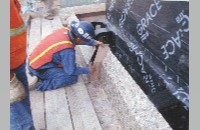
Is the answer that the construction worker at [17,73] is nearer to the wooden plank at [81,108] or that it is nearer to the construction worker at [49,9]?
the wooden plank at [81,108]

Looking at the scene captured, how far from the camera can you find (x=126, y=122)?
304 cm

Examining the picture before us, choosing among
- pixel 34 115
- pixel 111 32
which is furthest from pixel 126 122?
pixel 111 32

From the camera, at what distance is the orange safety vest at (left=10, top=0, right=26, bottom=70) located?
2172 mm

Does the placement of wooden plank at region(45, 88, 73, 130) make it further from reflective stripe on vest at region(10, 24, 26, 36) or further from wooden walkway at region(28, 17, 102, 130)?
reflective stripe on vest at region(10, 24, 26, 36)

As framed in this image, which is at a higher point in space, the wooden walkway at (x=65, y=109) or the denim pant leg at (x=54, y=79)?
the denim pant leg at (x=54, y=79)

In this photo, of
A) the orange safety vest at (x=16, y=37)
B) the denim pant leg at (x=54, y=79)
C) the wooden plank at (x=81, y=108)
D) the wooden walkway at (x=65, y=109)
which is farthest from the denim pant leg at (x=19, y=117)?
the denim pant leg at (x=54, y=79)

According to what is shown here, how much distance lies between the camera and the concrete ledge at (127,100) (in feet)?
8.80

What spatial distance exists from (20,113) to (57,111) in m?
0.90

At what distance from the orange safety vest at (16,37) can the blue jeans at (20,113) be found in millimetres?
109

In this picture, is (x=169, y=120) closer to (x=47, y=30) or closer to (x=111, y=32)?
(x=111, y=32)

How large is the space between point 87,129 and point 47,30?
3.29 metres

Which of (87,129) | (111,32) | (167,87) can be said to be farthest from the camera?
(111,32)

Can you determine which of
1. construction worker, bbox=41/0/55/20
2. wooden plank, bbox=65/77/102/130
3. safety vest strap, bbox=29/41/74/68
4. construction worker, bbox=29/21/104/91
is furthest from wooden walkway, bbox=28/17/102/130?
construction worker, bbox=41/0/55/20

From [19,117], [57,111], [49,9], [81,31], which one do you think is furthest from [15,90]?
[49,9]
